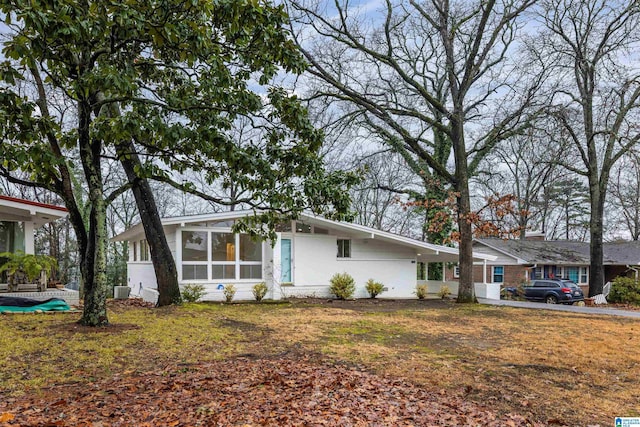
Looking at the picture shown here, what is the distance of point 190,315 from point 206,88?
5.45 meters

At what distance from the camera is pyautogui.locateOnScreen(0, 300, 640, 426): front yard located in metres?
4.14

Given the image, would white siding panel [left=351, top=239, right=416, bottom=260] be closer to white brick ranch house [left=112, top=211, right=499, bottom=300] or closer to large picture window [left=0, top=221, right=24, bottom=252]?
white brick ranch house [left=112, top=211, right=499, bottom=300]

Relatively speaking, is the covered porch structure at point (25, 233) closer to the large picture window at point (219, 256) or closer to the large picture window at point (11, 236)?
the large picture window at point (11, 236)

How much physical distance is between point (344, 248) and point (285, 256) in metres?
2.73

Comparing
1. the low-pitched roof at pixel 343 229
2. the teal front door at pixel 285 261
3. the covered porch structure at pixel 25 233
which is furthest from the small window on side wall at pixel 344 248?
the covered porch structure at pixel 25 233

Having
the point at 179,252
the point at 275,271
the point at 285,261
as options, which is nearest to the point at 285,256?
the point at 285,261

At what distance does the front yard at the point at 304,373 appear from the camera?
414cm

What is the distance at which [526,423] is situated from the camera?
13.8 ft

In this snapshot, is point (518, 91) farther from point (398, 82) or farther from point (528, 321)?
point (528, 321)

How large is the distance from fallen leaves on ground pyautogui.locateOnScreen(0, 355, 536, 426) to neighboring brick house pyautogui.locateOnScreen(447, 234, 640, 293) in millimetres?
23694

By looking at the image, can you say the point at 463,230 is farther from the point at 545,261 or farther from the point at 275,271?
the point at 545,261

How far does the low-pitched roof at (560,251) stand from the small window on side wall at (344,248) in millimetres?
13945

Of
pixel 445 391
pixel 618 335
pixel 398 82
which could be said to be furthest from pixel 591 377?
pixel 398 82

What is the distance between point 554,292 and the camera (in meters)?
22.2
